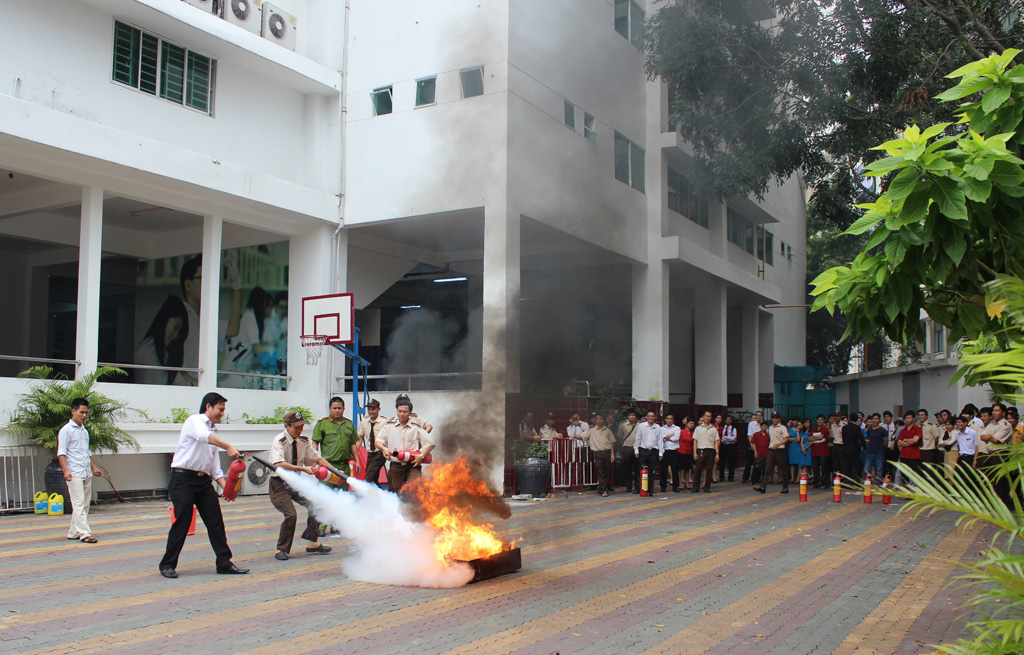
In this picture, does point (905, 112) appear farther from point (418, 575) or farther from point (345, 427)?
point (418, 575)

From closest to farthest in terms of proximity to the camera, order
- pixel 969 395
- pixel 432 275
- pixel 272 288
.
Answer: pixel 272 288
pixel 432 275
pixel 969 395

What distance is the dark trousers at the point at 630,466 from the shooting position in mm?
16484

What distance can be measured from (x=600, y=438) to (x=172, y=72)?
34.8ft

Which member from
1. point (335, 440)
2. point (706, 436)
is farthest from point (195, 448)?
point (706, 436)

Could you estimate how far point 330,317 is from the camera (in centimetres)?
1570

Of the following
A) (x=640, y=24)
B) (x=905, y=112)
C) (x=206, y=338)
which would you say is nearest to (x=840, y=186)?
(x=905, y=112)

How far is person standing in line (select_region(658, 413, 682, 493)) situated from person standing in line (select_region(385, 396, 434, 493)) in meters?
8.58

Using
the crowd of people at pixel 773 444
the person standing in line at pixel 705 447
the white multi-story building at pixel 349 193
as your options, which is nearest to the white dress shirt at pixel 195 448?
the white multi-story building at pixel 349 193

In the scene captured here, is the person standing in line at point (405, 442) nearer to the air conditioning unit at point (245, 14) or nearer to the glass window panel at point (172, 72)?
the glass window panel at point (172, 72)

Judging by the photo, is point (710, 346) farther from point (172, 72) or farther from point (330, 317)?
point (172, 72)

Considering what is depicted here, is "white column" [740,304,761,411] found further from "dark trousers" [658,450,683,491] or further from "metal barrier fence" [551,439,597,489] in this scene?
"metal barrier fence" [551,439,597,489]

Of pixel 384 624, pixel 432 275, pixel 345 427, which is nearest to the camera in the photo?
pixel 384 624

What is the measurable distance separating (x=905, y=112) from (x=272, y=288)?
43.6 feet

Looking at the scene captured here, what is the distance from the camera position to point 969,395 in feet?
78.3
